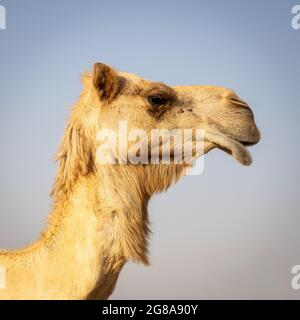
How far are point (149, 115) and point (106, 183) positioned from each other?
0.69 metres

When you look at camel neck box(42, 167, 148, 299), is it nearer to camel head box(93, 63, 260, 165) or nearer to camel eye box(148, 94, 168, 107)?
camel head box(93, 63, 260, 165)

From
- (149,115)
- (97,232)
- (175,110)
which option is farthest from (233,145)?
(97,232)

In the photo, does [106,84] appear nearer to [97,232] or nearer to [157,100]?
[157,100]

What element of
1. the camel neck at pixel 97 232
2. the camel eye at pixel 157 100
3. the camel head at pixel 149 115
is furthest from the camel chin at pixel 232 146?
the camel neck at pixel 97 232

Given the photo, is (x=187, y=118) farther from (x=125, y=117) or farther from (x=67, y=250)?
(x=67, y=250)

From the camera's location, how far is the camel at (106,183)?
4004mm

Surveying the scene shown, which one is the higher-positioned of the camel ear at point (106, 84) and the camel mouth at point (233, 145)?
the camel ear at point (106, 84)

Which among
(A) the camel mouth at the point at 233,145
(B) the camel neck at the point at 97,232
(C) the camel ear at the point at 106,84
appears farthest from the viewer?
(C) the camel ear at the point at 106,84

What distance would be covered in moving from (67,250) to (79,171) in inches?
24.8

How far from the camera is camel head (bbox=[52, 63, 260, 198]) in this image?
170 inches

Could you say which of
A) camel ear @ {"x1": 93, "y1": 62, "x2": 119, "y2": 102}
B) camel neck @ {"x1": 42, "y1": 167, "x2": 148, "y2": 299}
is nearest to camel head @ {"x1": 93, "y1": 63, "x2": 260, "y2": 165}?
camel ear @ {"x1": 93, "y1": 62, "x2": 119, "y2": 102}

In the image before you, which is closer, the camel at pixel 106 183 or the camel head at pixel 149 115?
the camel at pixel 106 183

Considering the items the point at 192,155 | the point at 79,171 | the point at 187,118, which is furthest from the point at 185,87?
the point at 79,171

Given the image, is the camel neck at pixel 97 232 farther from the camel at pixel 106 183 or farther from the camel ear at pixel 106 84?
the camel ear at pixel 106 84
